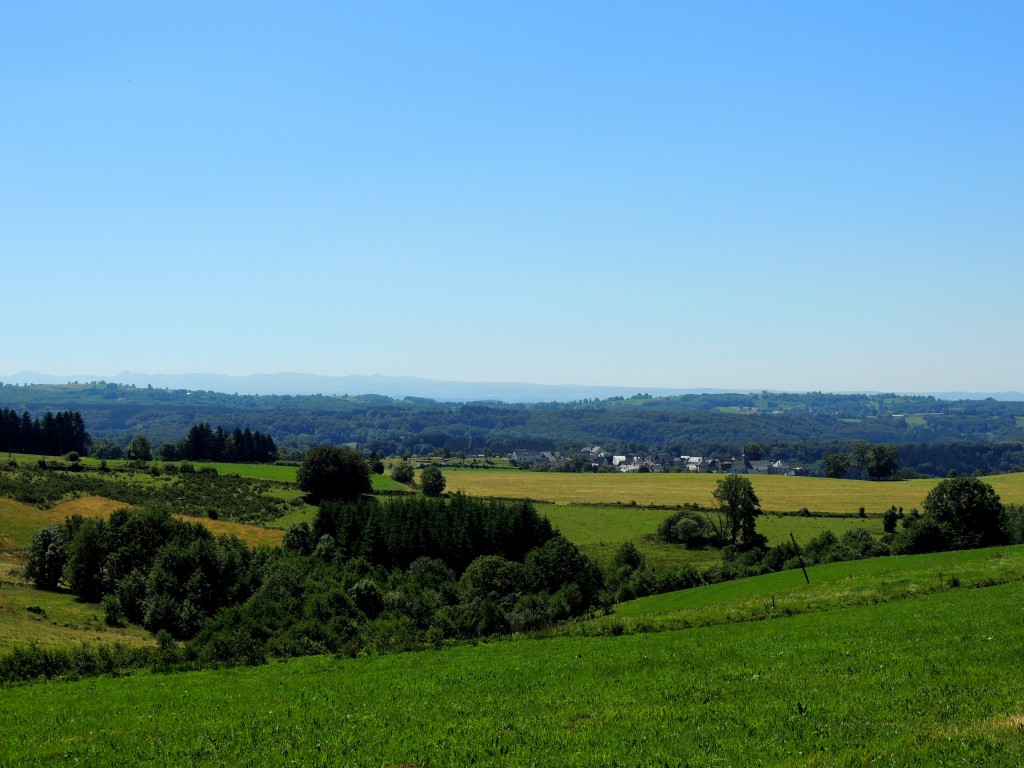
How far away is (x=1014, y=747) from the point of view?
13070 mm

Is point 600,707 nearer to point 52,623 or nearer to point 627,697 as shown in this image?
point 627,697

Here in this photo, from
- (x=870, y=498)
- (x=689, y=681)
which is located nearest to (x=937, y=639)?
(x=689, y=681)

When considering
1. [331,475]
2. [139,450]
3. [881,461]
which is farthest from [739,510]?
[139,450]

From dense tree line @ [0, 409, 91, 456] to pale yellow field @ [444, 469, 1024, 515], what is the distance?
6804 centimetres

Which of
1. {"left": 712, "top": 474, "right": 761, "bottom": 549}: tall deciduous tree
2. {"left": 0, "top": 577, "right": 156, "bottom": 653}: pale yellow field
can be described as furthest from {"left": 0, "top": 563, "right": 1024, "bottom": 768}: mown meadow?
{"left": 712, "top": 474, "right": 761, "bottom": 549}: tall deciduous tree

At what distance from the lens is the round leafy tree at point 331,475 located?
9881 centimetres

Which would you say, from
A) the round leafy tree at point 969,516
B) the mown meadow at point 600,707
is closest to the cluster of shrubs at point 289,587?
the mown meadow at point 600,707

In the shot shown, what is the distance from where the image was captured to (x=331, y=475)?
99188 mm

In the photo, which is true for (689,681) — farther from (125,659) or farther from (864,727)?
(125,659)

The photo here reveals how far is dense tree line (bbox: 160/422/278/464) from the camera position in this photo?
5507 inches

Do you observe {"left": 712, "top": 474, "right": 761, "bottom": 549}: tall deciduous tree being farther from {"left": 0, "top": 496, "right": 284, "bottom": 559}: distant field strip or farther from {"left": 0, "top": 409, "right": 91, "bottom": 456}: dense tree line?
{"left": 0, "top": 409, "right": 91, "bottom": 456}: dense tree line

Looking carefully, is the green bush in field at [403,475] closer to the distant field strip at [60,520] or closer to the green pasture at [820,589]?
the distant field strip at [60,520]

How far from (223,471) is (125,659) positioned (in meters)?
90.3

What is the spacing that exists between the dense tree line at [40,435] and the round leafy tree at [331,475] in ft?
184
